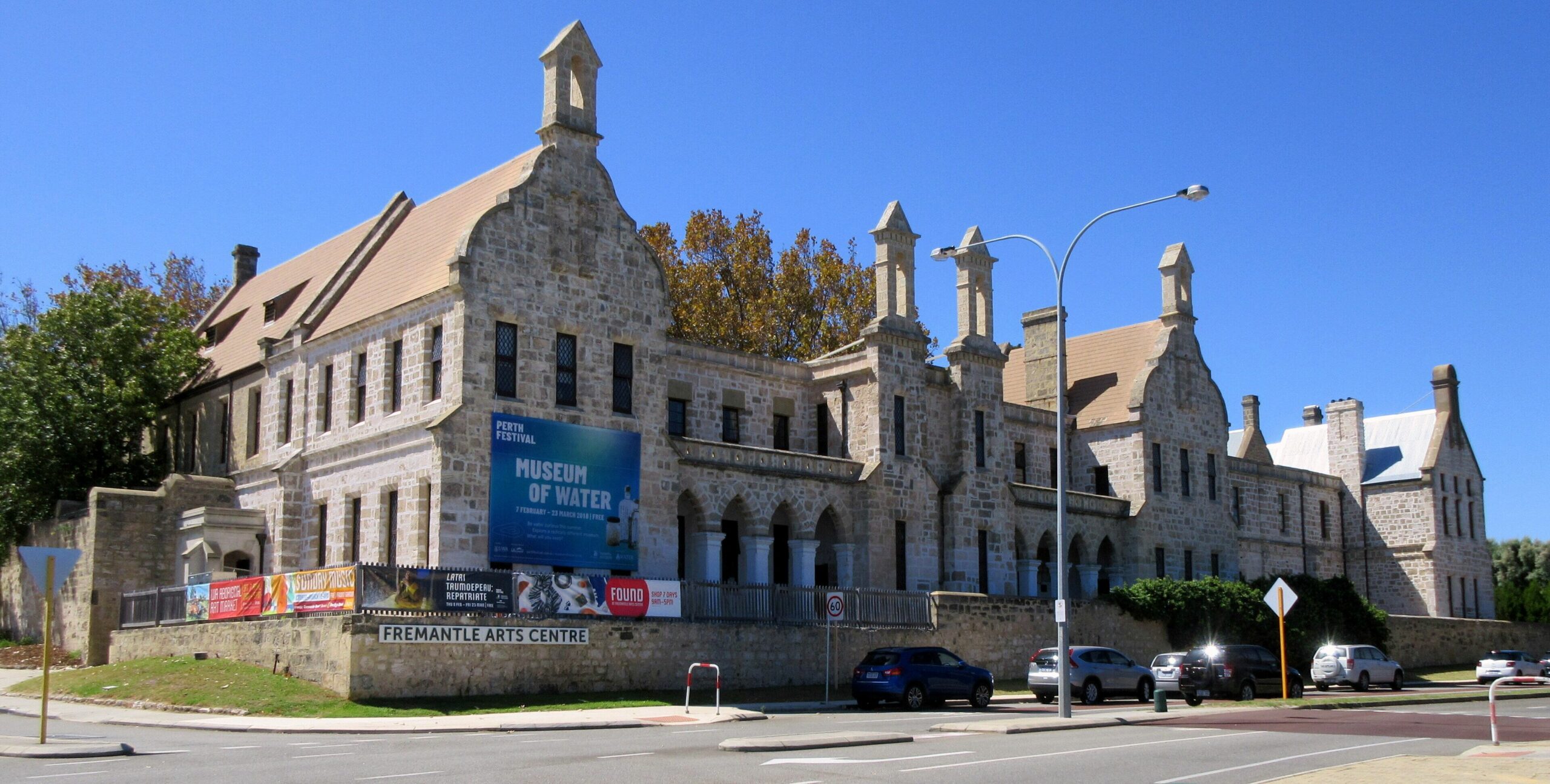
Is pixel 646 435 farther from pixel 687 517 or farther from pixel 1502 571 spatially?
pixel 1502 571

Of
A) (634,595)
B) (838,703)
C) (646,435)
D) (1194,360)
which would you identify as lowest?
(838,703)

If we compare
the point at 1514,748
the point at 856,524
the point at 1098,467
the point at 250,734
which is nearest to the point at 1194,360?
the point at 1098,467

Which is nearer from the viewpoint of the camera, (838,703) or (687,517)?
(838,703)

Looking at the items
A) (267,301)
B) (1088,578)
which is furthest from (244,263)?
(1088,578)

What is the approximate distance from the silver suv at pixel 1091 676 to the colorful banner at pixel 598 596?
8946mm

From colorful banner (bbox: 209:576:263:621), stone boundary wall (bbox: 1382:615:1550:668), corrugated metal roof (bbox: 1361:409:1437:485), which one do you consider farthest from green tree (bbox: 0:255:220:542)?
corrugated metal roof (bbox: 1361:409:1437:485)

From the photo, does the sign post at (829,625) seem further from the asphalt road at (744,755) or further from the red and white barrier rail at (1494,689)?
the red and white barrier rail at (1494,689)

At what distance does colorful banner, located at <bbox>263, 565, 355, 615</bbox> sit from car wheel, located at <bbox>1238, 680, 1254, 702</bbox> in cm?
2177

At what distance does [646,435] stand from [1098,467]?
2341 centimetres

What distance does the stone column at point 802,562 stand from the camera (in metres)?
40.8

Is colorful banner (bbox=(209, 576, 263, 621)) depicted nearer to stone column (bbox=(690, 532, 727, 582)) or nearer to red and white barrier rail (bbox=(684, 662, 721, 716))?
red and white barrier rail (bbox=(684, 662, 721, 716))

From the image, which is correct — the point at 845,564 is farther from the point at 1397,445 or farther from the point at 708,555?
the point at 1397,445

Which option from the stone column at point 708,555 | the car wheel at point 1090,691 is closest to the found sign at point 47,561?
the stone column at point 708,555

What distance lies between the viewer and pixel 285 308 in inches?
1842
